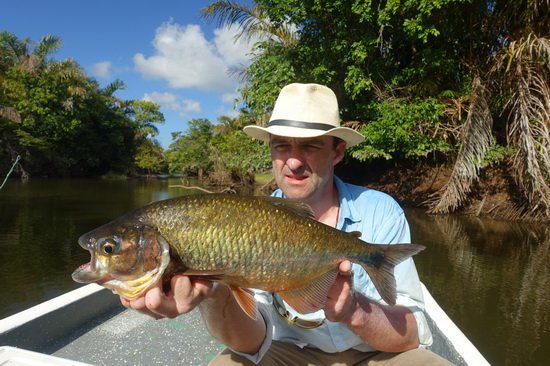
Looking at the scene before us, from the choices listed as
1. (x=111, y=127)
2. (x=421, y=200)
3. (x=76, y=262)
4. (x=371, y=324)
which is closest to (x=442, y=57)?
(x=421, y=200)

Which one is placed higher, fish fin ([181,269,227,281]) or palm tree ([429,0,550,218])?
palm tree ([429,0,550,218])

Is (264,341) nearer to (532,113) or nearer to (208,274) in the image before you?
(208,274)

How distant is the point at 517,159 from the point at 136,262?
53.3 ft

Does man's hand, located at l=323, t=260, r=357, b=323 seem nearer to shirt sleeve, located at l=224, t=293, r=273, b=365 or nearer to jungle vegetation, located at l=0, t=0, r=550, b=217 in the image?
shirt sleeve, located at l=224, t=293, r=273, b=365

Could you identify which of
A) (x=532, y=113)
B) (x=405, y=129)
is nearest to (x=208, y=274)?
(x=405, y=129)

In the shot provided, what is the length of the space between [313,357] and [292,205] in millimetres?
1167

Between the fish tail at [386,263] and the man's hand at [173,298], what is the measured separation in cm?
89

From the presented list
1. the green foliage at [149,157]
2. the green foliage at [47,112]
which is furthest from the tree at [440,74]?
the green foliage at [149,157]

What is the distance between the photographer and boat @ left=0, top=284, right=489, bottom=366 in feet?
11.1

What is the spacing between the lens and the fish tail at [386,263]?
2.11m

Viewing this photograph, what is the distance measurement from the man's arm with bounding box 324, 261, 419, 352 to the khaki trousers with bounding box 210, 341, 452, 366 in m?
0.08

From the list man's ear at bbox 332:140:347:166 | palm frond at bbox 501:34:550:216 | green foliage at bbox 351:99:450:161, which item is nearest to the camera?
man's ear at bbox 332:140:347:166

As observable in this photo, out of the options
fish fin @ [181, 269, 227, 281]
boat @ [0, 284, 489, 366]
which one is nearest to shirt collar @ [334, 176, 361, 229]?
fish fin @ [181, 269, 227, 281]

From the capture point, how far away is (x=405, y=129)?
1605cm
